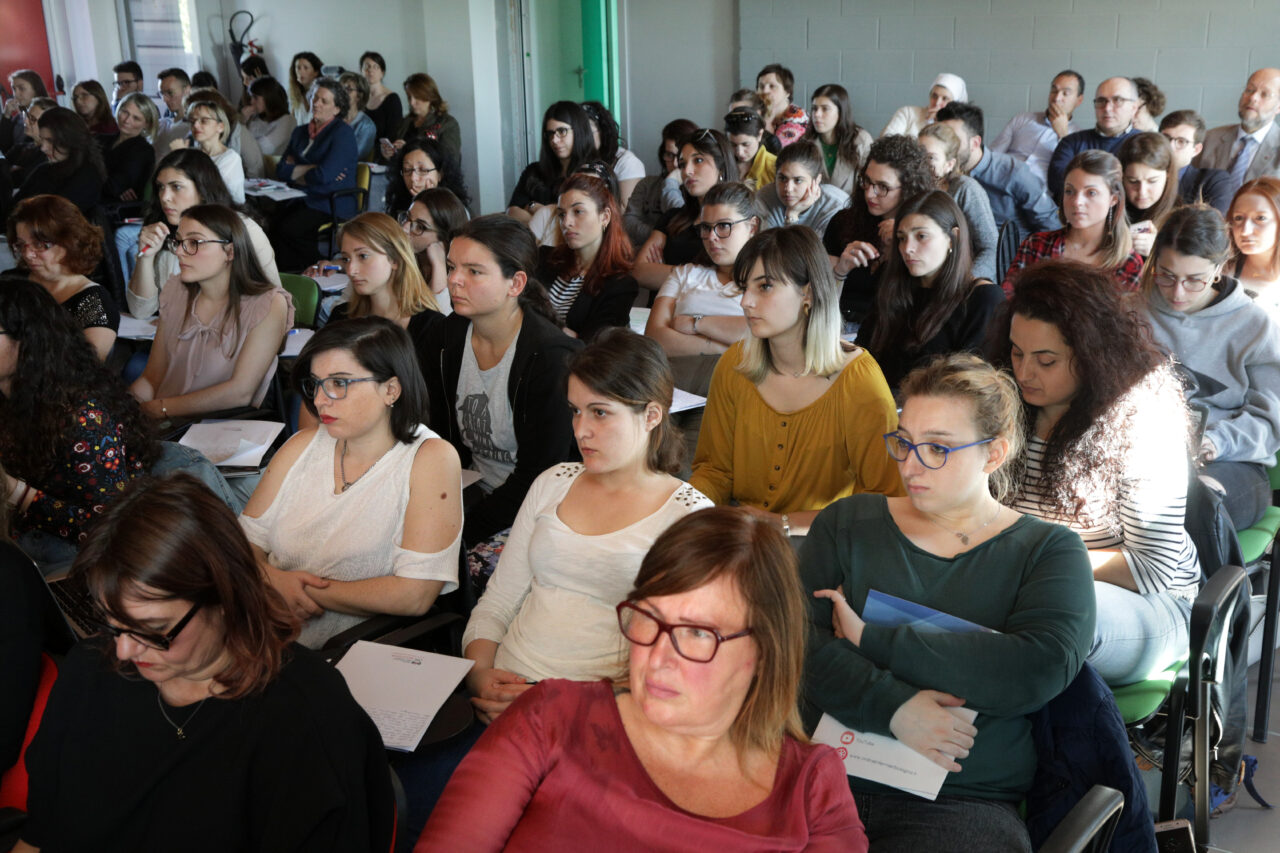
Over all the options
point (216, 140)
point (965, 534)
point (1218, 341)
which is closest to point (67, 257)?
point (216, 140)

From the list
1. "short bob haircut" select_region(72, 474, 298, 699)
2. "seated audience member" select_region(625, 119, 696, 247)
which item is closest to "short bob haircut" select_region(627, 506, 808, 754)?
"short bob haircut" select_region(72, 474, 298, 699)

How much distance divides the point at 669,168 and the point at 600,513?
4555mm

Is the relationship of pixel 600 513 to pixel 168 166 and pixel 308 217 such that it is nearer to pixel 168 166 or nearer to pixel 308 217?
pixel 168 166

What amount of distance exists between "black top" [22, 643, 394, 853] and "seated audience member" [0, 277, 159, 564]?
1063 millimetres

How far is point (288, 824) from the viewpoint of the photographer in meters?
1.34

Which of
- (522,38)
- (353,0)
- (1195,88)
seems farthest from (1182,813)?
(353,0)

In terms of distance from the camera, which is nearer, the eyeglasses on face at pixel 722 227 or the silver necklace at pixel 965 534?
the silver necklace at pixel 965 534

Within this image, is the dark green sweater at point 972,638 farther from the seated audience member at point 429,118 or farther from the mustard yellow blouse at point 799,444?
the seated audience member at point 429,118

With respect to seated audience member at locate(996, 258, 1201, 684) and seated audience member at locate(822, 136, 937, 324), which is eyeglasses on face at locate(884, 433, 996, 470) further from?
seated audience member at locate(822, 136, 937, 324)

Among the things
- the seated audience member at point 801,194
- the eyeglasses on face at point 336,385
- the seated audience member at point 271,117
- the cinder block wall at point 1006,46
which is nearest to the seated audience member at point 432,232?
the seated audience member at point 801,194

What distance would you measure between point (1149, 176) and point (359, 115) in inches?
A: 244

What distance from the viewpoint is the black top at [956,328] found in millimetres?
3254

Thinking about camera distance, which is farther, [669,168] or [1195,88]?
[1195,88]

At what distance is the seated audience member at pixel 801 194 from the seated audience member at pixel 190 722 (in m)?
3.49
